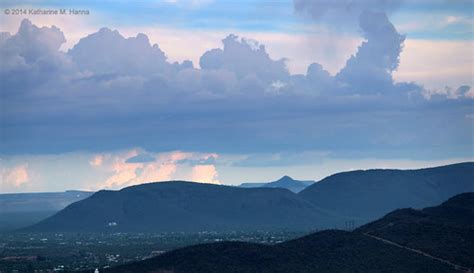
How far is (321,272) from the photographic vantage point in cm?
19662

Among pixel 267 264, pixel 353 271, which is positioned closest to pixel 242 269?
pixel 267 264

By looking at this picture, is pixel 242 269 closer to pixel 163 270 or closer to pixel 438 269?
pixel 163 270

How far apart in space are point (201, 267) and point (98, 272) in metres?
19.1

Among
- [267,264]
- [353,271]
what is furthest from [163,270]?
[353,271]

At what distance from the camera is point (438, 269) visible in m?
198

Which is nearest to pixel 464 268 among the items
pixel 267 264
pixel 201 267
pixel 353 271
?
pixel 353 271

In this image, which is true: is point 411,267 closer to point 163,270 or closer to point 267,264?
point 267,264

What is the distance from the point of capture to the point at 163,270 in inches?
7781

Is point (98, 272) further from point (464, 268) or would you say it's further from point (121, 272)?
point (464, 268)

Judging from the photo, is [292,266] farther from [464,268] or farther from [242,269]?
[464,268]

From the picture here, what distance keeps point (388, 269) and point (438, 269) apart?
933cm

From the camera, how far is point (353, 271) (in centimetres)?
19688

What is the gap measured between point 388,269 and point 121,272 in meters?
49.2

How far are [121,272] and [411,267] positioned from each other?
53.8 meters
